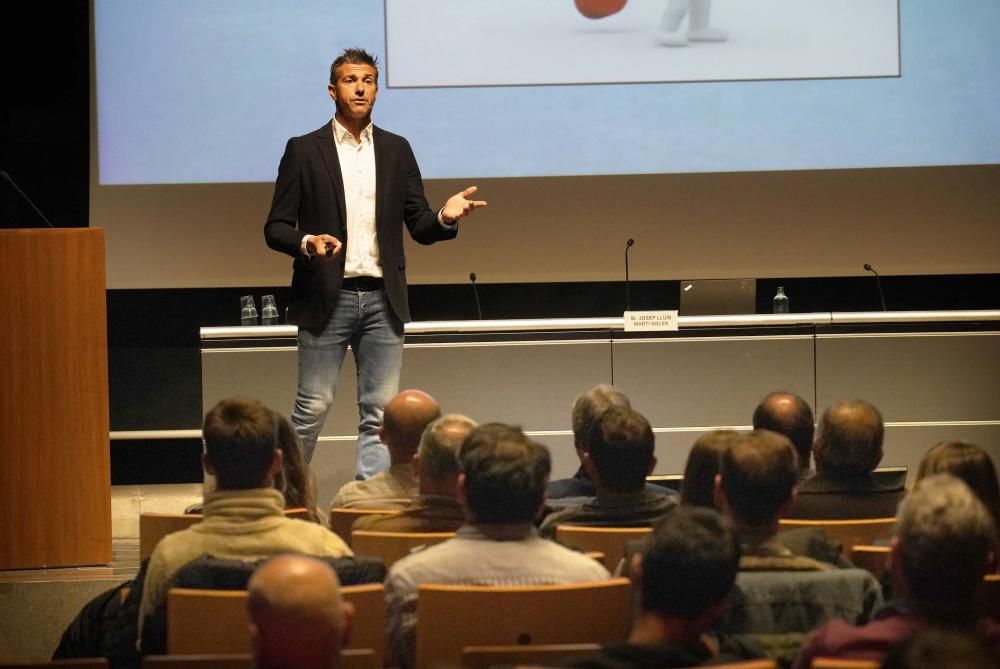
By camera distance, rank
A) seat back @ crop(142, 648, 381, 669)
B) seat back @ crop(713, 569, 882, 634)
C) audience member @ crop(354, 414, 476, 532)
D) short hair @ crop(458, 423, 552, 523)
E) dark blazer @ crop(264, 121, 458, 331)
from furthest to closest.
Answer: dark blazer @ crop(264, 121, 458, 331)
audience member @ crop(354, 414, 476, 532)
short hair @ crop(458, 423, 552, 523)
seat back @ crop(713, 569, 882, 634)
seat back @ crop(142, 648, 381, 669)

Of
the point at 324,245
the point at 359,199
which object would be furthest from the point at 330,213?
the point at 324,245

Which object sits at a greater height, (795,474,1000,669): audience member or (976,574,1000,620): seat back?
(795,474,1000,669): audience member

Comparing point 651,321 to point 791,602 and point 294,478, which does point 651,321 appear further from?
point 791,602

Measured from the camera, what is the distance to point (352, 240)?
14.3ft

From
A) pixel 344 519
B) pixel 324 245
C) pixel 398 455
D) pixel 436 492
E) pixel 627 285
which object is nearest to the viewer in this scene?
pixel 436 492

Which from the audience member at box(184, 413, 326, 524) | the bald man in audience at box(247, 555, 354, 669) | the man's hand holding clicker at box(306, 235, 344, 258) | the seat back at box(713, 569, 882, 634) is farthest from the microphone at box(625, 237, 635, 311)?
the bald man in audience at box(247, 555, 354, 669)

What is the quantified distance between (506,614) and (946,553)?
0.73 m

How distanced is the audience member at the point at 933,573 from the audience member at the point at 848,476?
3.92ft

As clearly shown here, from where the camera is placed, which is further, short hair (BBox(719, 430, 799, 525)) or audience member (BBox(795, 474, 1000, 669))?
short hair (BBox(719, 430, 799, 525))

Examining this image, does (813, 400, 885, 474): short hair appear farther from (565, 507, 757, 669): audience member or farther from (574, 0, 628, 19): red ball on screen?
(574, 0, 628, 19): red ball on screen

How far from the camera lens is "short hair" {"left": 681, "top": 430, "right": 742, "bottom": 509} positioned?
2.82 metres

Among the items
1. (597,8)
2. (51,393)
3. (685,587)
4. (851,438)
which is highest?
(597,8)

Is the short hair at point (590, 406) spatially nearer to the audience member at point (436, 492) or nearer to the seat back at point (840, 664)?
the audience member at point (436, 492)

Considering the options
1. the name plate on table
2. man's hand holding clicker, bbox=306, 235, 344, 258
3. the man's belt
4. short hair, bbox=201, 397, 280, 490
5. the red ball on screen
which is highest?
the red ball on screen
